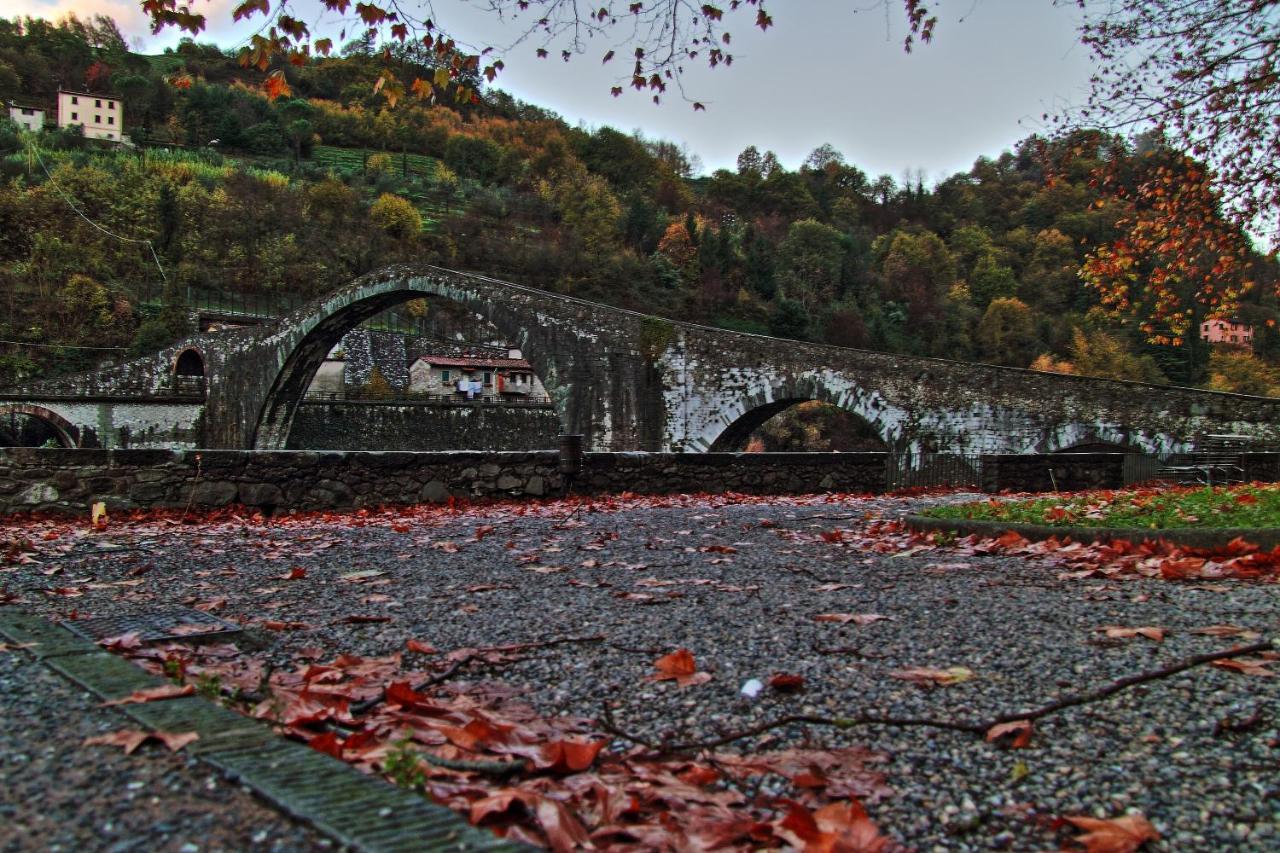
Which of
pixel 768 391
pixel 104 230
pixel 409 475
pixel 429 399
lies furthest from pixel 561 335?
pixel 104 230

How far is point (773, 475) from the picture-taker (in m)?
11.4

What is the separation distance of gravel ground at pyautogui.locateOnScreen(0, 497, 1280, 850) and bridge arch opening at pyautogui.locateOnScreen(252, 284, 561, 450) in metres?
15.3

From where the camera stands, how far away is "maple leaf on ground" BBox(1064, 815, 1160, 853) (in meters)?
1.63

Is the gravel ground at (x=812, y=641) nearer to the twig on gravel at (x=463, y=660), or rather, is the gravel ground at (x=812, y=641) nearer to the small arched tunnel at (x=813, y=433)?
the twig on gravel at (x=463, y=660)

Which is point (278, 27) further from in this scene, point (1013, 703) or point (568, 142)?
point (568, 142)

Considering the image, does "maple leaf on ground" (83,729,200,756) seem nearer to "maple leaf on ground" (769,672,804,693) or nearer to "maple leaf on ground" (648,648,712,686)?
"maple leaf on ground" (648,648,712,686)

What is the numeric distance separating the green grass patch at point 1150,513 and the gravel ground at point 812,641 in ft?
3.60

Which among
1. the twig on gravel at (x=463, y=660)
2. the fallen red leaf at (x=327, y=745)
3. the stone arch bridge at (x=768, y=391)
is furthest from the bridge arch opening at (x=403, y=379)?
the fallen red leaf at (x=327, y=745)

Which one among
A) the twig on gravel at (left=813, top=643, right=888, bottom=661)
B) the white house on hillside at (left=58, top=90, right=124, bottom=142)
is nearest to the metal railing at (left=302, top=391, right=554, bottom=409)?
the twig on gravel at (left=813, top=643, right=888, bottom=661)

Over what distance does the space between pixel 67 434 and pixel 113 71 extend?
7641cm

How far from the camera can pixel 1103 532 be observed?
5500mm

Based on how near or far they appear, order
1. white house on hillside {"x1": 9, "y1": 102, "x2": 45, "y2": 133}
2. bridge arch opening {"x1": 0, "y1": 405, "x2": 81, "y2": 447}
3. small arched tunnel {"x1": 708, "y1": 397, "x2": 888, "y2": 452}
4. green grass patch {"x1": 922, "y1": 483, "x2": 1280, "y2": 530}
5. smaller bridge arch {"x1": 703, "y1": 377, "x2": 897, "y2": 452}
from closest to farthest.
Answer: green grass patch {"x1": 922, "y1": 483, "x2": 1280, "y2": 530} < smaller bridge arch {"x1": 703, "y1": 377, "x2": 897, "y2": 452} < bridge arch opening {"x1": 0, "y1": 405, "x2": 81, "y2": 447} < small arched tunnel {"x1": 708, "y1": 397, "x2": 888, "y2": 452} < white house on hillside {"x1": 9, "y1": 102, "x2": 45, "y2": 133}

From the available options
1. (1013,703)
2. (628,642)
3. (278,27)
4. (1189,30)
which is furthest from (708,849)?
(1189,30)

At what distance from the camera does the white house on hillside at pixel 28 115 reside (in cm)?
7575
